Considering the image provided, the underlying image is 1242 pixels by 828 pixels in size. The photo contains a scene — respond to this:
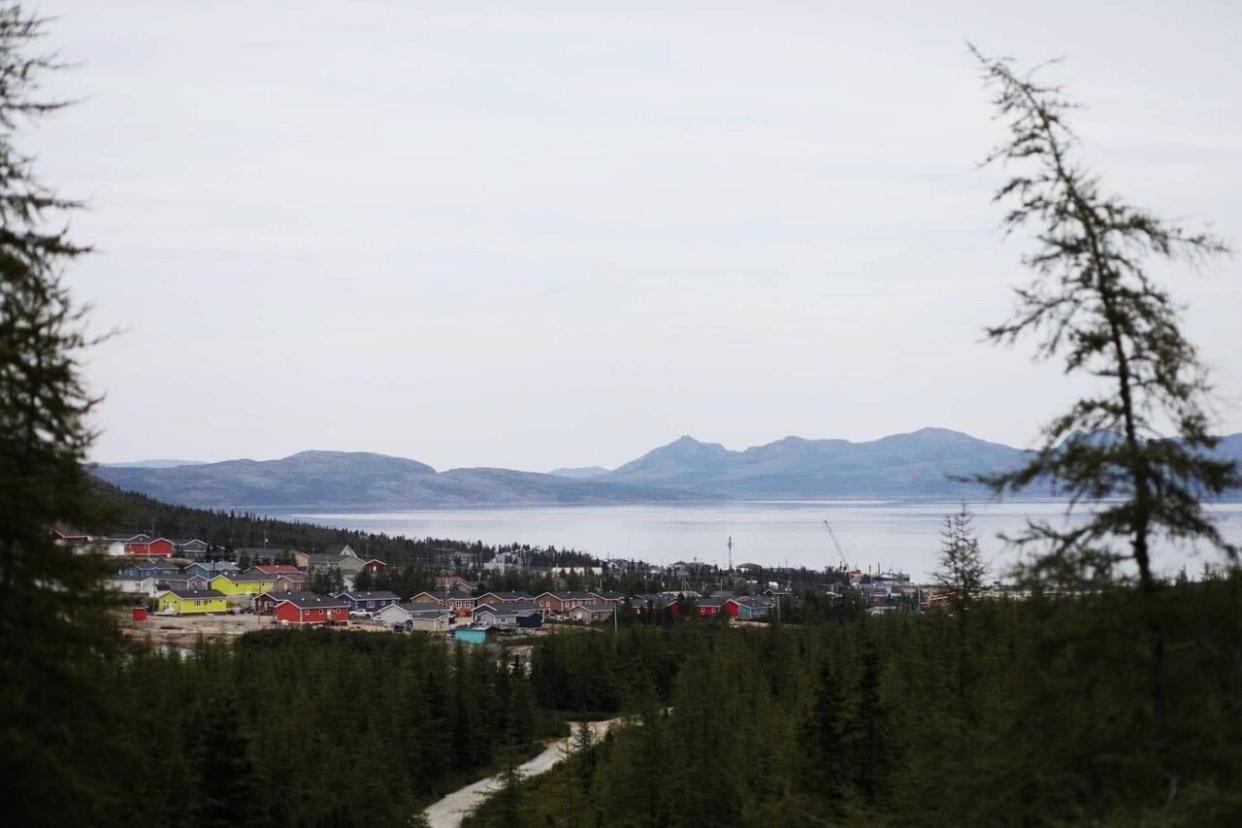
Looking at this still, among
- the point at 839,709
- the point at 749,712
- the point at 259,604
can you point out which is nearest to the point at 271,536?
the point at 259,604

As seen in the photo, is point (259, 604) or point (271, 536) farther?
point (271, 536)

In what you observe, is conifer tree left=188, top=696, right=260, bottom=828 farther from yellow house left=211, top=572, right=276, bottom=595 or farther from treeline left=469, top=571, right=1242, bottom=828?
yellow house left=211, top=572, right=276, bottom=595

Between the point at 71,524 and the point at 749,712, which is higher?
the point at 71,524

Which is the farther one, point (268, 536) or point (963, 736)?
point (268, 536)

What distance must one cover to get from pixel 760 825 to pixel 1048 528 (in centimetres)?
1141

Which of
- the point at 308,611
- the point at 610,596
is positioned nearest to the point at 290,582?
the point at 308,611

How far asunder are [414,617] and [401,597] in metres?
14.9

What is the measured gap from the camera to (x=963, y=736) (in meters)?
14.7

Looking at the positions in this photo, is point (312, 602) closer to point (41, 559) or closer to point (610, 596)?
point (610, 596)

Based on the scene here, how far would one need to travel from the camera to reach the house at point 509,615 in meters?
100

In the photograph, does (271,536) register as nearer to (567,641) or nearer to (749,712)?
(567,641)

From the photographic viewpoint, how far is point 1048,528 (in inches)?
403

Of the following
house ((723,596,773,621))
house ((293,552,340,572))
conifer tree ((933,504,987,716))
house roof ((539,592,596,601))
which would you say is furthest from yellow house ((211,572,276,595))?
conifer tree ((933,504,987,716))

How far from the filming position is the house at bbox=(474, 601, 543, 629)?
100438mm
